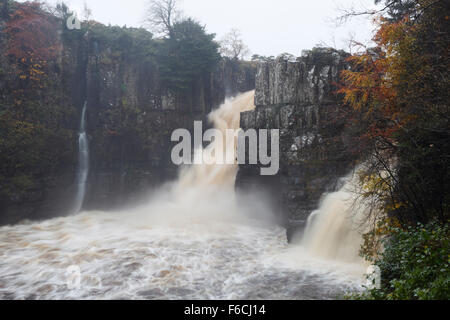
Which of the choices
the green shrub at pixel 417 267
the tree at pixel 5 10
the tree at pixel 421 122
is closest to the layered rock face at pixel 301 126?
the tree at pixel 421 122

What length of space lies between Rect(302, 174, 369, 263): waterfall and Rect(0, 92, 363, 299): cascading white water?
0.52m

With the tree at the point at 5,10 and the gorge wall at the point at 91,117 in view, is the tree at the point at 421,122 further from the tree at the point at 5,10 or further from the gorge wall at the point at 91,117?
the tree at the point at 5,10

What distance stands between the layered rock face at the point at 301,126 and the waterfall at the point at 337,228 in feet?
2.76

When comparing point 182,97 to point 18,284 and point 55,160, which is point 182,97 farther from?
point 18,284

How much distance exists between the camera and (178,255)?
11750mm

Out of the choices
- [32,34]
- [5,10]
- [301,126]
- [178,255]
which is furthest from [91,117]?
[301,126]

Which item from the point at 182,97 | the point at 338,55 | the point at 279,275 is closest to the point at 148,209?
the point at 182,97

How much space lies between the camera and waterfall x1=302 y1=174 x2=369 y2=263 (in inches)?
397

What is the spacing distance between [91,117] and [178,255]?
490 inches

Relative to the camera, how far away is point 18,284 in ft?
31.3

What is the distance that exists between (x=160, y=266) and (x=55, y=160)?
10.9m

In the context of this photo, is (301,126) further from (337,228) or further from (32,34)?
(32,34)

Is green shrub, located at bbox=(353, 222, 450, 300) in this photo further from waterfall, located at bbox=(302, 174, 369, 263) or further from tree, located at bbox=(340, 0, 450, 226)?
waterfall, located at bbox=(302, 174, 369, 263)

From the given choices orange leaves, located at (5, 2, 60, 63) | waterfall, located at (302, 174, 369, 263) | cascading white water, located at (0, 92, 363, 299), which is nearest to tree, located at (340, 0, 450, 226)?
waterfall, located at (302, 174, 369, 263)
